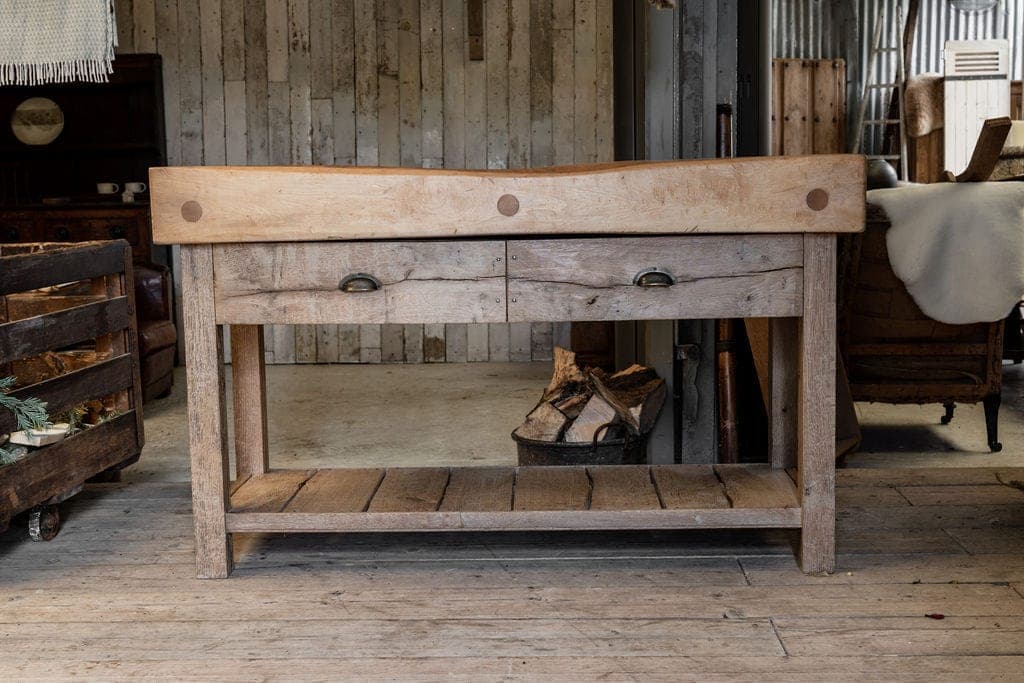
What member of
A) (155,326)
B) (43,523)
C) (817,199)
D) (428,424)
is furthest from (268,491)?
(155,326)

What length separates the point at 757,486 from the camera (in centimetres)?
255

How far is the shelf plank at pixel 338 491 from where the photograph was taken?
8.05 ft

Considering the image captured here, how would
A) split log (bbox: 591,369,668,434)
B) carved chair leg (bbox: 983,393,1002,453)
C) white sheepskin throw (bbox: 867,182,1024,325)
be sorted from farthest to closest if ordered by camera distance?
1. carved chair leg (bbox: 983,393,1002,453)
2. white sheepskin throw (bbox: 867,182,1024,325)
3. split log (bbox: 591,369,668,434)

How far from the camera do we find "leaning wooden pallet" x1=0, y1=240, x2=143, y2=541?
2668 millimetres

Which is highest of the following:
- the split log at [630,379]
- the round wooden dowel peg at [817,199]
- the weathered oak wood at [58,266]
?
the round wooden dowel peg at [817,199]

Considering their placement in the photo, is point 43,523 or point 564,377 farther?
point 564,377

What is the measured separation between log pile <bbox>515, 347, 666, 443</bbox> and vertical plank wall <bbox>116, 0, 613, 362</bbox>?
346cm

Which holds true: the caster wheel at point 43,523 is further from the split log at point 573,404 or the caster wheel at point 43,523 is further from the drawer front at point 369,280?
the split log at point 573,404

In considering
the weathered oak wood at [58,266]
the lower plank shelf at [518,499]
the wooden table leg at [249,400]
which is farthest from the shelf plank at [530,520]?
the weathered oak wood at [58,266]

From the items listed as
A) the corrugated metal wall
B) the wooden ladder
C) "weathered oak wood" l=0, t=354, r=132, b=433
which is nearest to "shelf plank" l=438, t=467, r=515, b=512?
"weathered oak wood" l=0, t=354, r=132, b=433

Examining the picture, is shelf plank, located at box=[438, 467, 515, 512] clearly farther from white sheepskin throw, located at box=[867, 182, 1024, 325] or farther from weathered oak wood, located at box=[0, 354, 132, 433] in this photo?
white sheepskin throw, located at box=[867, 182, 1024, 325]

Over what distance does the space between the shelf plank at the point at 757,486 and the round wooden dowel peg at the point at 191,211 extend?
1.32 meters

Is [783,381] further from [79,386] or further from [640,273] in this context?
[79,386]

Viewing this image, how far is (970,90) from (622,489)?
8.20 meters
